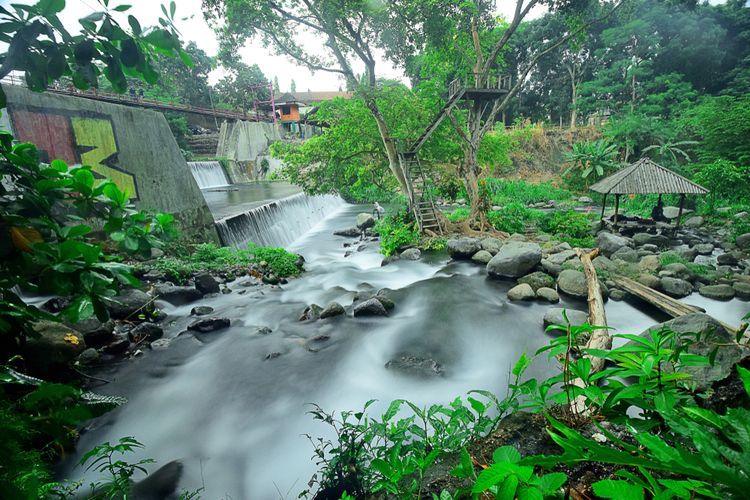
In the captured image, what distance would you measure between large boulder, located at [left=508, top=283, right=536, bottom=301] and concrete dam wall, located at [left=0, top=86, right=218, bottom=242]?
25.9 ft

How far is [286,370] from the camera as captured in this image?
479 centimetres

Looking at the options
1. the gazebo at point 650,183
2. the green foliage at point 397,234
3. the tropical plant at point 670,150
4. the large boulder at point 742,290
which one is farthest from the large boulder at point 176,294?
the tropical plant at point 670,150

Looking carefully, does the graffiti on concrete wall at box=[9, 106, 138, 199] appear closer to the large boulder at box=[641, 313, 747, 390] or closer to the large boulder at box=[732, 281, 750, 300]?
the large boulder at box=[641, 313, 747, 390]

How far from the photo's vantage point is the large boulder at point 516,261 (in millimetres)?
8086

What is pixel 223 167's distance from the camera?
2666cm

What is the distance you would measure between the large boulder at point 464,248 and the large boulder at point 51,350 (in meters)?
8.42

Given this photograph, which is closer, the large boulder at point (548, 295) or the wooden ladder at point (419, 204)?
the large boulder at point (548, 295)

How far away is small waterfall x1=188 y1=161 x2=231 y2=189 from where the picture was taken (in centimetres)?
2262

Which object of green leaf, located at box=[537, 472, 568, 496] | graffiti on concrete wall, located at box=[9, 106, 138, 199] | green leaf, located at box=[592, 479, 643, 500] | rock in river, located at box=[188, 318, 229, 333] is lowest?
rock in river, located at box=[188, 318, 229, 333]

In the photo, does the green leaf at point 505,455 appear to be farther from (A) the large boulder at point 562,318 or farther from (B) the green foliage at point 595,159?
(B) the green foliage at point 595,159

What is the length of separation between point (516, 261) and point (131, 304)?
7.86 m

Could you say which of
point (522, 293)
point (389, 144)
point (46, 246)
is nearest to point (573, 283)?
point (522, 293)

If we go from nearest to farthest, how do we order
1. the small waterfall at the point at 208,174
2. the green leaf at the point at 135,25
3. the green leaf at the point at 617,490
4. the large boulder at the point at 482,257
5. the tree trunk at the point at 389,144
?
the green leaf at the point at 617,490
the green leaf at the point at 135,25
the large boulder at the point at 482,257
the tree trunk at the point at 389,144
the small waterfall at the point at 208,174

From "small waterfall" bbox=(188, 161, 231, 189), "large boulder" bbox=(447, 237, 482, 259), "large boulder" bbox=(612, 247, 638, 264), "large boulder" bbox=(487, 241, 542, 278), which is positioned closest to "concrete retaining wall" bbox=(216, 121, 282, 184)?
"small waterfall" bbox=(188, 161, 231, 189)
